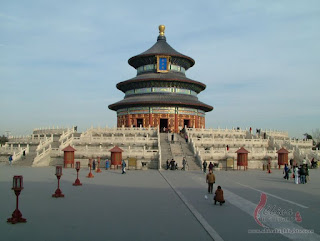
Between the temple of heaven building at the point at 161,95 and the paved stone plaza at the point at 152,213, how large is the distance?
33.8 metres

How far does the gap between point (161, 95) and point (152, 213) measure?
42714 millimetres

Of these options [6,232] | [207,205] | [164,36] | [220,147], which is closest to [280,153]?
[220,147]

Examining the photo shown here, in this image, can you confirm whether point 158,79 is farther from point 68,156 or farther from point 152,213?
point 152,213

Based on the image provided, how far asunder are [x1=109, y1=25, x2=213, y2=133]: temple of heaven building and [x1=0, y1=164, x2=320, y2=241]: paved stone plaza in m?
33.8

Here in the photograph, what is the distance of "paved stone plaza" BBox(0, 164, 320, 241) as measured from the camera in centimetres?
994

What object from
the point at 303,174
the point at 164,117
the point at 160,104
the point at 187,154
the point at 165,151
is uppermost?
the point at 160,104

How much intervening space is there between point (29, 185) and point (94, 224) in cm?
1053

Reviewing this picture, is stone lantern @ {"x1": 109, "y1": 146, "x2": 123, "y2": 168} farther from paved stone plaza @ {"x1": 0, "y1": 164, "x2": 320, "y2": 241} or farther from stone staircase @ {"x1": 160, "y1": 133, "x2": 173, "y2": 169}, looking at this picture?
paved stone plaza @ {"x1": 0, "y1": 164, "x2": 320, "y2": 241}

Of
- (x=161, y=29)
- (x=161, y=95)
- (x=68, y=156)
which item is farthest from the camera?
(x=161, y=29)

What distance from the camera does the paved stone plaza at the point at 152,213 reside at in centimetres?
994

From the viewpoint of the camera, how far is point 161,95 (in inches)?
2156

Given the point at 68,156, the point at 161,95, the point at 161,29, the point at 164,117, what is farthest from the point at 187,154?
the point at 161,29
